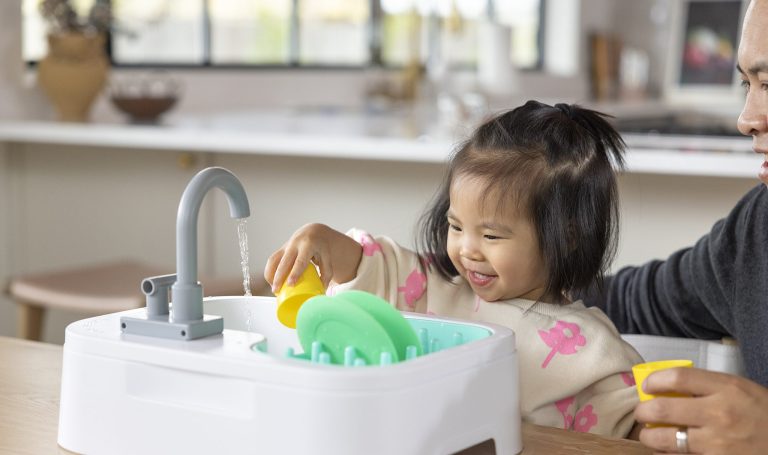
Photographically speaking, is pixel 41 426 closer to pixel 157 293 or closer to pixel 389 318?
pixel 157 293

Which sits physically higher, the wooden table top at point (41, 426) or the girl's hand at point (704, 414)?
the girl's hand at point (704, 414)

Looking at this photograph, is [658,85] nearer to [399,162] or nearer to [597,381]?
[399,162]

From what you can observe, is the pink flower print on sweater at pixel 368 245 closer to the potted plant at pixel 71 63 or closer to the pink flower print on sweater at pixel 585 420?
the pink flower print on sweater at pixel 585 420

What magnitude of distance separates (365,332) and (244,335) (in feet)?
0.38

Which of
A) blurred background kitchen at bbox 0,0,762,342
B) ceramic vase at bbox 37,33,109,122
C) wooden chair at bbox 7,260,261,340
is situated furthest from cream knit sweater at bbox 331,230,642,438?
ceramic vase at bbox 37,33,109,122

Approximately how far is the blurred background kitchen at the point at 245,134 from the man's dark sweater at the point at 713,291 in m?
0.34

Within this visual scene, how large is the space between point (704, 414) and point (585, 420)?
0.92 ft

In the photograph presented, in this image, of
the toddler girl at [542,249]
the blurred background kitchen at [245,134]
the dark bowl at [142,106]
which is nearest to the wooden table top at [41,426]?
the toddler girl at [542,249]

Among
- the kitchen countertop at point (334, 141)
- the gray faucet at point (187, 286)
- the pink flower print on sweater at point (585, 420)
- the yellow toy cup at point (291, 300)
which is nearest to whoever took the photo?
the gray faucet at point (187, 286)

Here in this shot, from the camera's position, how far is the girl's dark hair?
134 centimetres

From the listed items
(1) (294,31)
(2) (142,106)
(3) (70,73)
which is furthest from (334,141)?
(1) (294,31)

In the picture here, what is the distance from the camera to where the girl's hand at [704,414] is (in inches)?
40.0

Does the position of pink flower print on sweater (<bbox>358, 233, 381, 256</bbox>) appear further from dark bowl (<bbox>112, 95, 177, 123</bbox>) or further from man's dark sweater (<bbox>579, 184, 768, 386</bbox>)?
dark bowl (<bbox>112, 95, 177, 123</bbox>)

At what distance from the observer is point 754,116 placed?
1.26 m
